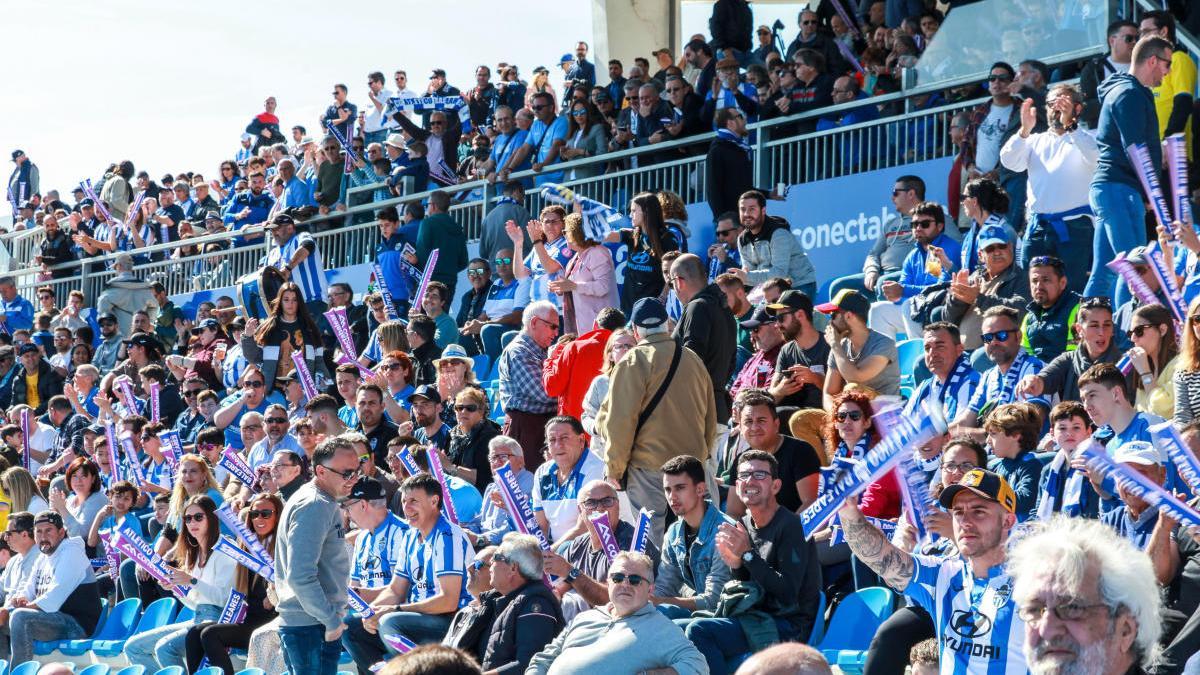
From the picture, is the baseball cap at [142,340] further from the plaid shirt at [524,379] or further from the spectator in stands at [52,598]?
the plaid shirt at [524,379]

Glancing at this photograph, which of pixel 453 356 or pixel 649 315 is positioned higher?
pixel 649 315

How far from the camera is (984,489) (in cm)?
509

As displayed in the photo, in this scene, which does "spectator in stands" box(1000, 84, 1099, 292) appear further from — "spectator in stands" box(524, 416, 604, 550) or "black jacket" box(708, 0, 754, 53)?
"black jacket" box(708, 0, 754, 53)

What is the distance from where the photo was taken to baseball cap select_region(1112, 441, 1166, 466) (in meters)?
6.01

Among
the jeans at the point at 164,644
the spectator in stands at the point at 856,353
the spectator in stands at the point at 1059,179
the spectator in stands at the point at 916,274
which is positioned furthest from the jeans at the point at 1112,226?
the jeans at the point at 164,644

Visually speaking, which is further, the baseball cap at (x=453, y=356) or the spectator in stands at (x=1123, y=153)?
the baseball cap at (x=453, y=356)

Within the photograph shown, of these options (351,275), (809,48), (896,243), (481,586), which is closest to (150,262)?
(351,275)

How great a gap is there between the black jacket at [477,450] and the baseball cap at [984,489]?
17.7ft

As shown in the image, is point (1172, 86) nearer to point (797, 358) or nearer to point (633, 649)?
point (797, 358)

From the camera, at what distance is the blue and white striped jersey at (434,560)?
846 cm

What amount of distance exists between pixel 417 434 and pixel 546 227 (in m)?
2.18

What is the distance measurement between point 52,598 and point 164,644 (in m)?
2.05

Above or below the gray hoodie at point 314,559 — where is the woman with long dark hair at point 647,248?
above

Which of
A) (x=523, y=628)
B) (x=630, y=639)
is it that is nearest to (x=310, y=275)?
(x=523, y=628)
